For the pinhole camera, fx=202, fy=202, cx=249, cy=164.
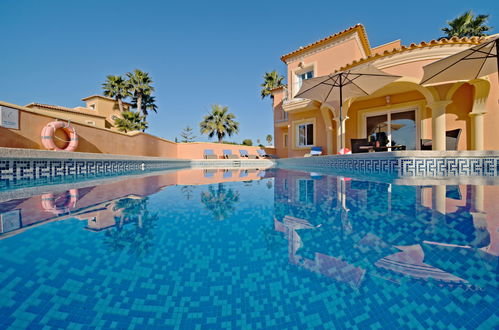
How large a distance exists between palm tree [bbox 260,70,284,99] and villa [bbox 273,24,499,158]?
41.2 feet

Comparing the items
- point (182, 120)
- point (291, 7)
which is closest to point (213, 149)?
point (291, 7)

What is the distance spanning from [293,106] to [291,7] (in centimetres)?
1277

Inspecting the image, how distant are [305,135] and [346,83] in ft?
16.9

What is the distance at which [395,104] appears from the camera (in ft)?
28.5

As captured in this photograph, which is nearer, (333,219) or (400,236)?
(400,236)

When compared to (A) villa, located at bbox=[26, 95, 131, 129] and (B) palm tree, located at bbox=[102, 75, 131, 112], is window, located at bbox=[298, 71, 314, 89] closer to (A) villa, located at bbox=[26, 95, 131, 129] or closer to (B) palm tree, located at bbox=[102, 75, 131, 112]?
(A) villa, located at bbox=[26, 95, 131, 129]

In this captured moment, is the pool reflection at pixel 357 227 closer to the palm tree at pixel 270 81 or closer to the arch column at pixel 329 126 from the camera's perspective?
the arch column at pixel 329 126

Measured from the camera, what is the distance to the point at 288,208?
6.72 feet

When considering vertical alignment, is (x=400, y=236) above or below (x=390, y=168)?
below

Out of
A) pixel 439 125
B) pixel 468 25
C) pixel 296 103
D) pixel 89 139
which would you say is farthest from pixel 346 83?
pixel 468 25

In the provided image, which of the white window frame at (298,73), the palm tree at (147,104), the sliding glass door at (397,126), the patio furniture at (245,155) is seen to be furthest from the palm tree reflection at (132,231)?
the palm tree at (147,104)

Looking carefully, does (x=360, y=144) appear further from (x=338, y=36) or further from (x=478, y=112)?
(x=338, y=36)

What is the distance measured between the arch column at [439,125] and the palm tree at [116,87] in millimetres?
28886

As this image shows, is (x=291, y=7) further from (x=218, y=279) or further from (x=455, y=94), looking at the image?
(x=218, y=279)
